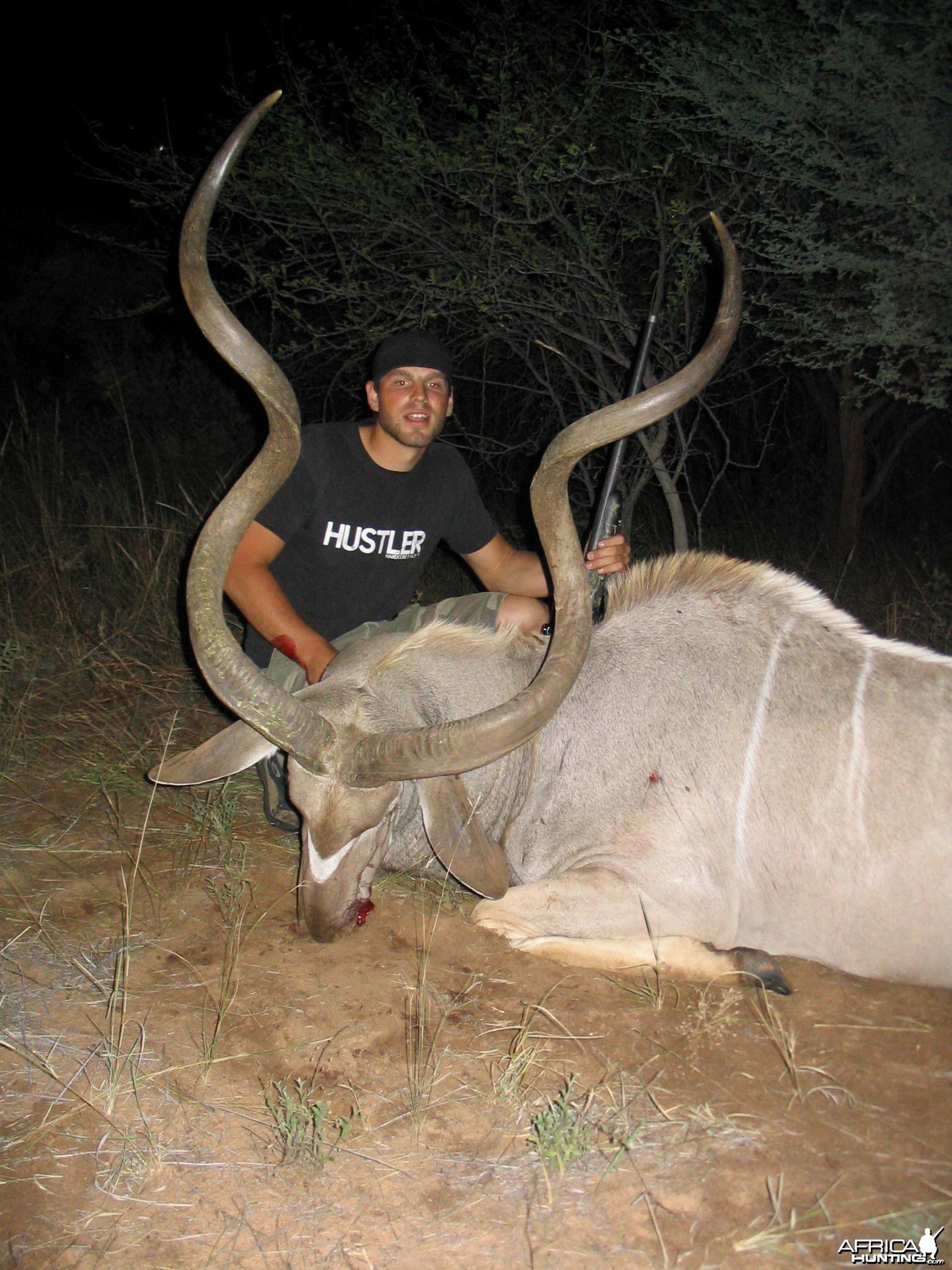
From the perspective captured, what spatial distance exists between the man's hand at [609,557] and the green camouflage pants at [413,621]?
46 centimetres

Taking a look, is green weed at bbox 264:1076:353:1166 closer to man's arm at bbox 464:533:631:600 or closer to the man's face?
man's arm at bbox 464:533:631:600

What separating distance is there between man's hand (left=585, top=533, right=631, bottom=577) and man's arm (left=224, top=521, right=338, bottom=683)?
0.99 m

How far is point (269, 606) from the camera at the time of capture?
331cm

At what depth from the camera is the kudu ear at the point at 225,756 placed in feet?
9.36

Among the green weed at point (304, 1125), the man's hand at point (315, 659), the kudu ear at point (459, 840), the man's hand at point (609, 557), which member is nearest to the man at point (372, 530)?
the man's hand at point (609, 557)

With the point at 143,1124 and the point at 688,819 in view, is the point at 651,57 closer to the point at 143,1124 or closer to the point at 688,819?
the point at 688,819

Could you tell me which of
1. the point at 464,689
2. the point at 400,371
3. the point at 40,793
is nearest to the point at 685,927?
the point at 464,689

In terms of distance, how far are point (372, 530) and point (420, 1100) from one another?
2164 millimetres

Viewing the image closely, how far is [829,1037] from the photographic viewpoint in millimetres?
2406

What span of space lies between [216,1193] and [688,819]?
1.52 meters

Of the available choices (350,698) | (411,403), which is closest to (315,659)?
(350,698)

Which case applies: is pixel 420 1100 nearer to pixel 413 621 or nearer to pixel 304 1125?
pixel 304 1125

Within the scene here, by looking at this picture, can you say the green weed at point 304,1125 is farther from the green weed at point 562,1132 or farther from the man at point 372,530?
the man at point 372,530

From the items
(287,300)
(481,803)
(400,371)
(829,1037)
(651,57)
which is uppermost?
(651,57)
